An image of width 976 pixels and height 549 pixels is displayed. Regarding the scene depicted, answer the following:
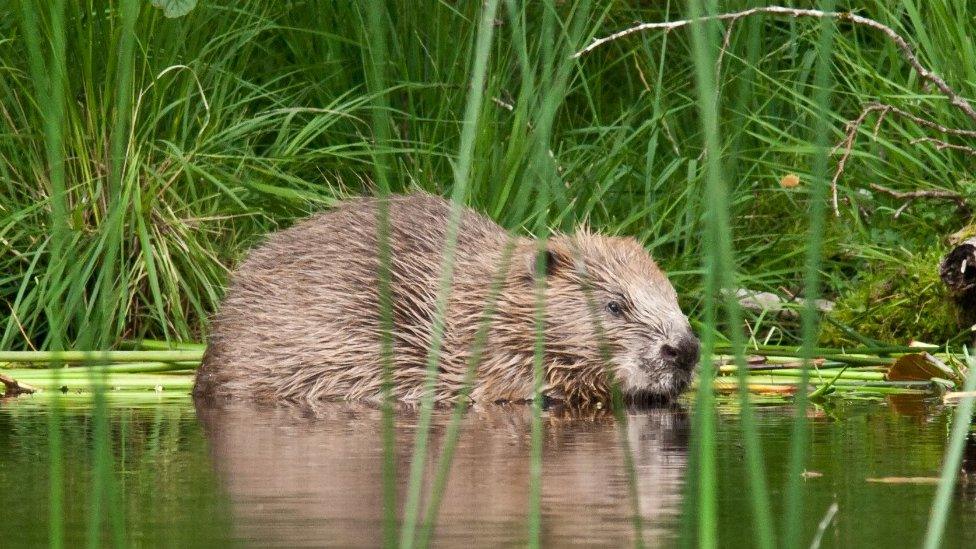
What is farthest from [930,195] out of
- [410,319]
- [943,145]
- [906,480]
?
[906,480]

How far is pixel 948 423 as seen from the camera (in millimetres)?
3348

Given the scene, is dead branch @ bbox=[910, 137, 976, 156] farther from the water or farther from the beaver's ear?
the beaver's ear

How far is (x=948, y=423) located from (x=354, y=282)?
163 cm

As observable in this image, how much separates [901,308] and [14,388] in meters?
2.50

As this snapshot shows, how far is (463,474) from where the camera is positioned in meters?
2.66

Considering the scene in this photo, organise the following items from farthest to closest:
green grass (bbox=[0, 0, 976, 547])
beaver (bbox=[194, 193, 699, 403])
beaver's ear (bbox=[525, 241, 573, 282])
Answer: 1. green grass (bbox=[0, 0, 976, 547])
2. beaver's ear (bbox=[525, 241, 573, 282])
3. beaver (bbox=[194, 193, 699, 403])

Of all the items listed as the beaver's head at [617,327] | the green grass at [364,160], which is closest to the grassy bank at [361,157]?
the green grass at [364,160]

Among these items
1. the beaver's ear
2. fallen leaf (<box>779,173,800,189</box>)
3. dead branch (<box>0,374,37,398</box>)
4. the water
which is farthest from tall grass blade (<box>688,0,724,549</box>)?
fallen leaf (<box>779,173,800,189</box>)

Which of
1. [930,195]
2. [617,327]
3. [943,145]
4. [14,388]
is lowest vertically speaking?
[14,388]

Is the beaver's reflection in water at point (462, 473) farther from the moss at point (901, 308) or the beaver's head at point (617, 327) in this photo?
the moss at point (901, 308)

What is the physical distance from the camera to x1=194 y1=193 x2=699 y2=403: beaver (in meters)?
4.22

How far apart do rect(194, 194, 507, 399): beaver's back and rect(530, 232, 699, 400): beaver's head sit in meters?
0.22

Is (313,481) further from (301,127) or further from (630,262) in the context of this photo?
(301,127)

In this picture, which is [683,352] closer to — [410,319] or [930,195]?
[410,319]
